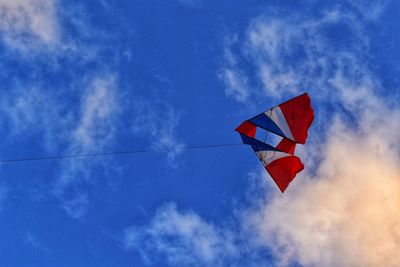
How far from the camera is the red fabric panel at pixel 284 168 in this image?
33406 mm

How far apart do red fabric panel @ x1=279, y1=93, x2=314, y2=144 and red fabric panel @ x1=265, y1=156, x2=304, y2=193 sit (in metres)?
1.70

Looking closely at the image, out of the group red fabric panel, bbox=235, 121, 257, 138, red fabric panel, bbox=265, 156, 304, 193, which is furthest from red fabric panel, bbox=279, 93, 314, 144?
red fabric panel, bbox=235, 121, 257, 138

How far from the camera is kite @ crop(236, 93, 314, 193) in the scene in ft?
108

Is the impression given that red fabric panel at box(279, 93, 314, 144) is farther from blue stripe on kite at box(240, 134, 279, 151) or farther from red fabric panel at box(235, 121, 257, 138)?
red fabric panel at box(235, 121, 257, 138)

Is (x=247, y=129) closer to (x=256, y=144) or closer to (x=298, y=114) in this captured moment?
(x=256, y=144)

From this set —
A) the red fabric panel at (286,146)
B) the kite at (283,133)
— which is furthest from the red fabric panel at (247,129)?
the red fabric panel at (286,146)

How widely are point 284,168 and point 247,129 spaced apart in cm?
368

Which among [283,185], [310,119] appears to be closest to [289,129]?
[310,119]

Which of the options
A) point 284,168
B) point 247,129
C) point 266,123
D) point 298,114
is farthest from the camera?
point 298,114

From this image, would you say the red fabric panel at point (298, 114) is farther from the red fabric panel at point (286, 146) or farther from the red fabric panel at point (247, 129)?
the red fabric panel at point (247, 129)

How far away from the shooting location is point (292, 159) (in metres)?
34.1

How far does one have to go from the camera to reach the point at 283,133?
110 ft

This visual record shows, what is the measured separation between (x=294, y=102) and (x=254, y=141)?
3.87 m

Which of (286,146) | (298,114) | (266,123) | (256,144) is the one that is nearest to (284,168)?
(286,146)
